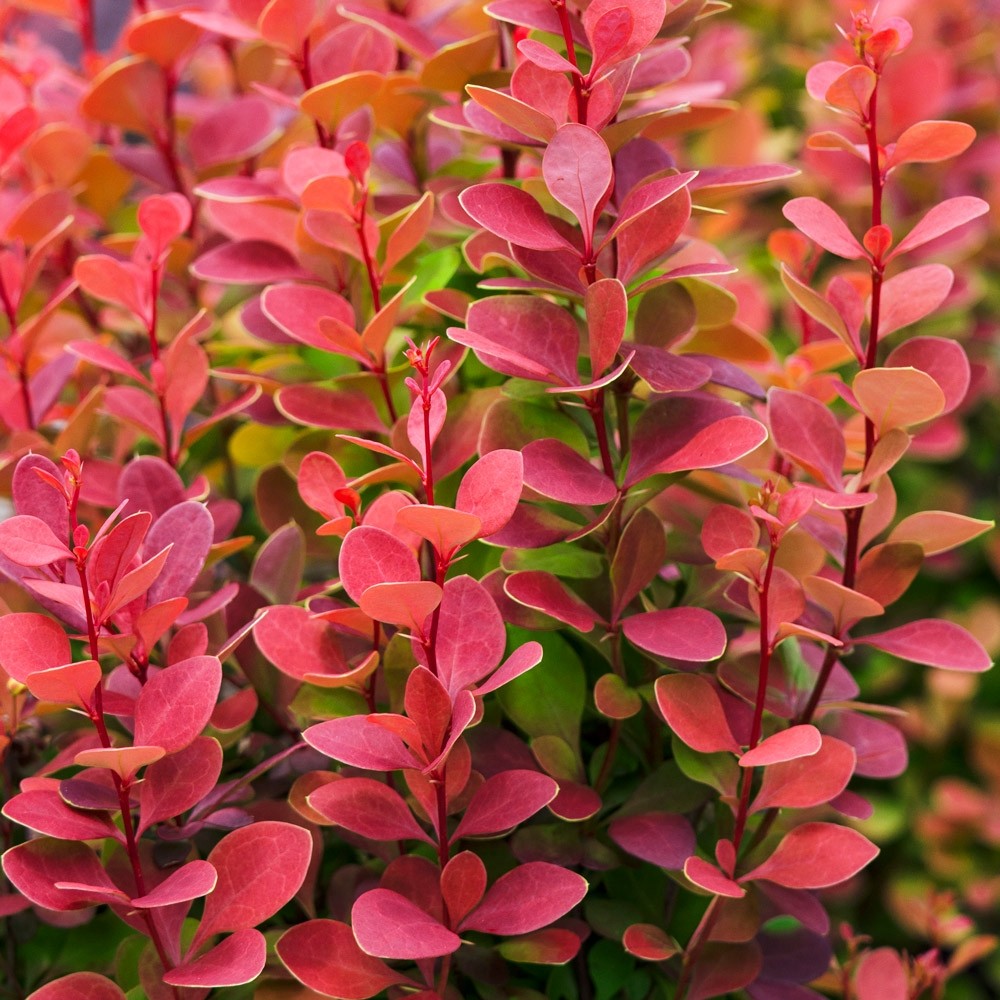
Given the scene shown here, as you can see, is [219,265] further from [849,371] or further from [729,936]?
[849,371]

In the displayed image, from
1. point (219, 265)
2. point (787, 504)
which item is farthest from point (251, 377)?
point (787, 504)

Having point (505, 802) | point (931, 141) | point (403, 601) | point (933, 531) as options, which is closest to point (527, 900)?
point (505, 802)

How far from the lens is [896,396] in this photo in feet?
1.61

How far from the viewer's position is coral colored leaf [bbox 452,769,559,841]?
1.59 feet

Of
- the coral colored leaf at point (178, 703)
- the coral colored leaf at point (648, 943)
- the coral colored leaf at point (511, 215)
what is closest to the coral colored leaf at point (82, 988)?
the coral colored leaf at point (178, 703)

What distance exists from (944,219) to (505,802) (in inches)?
12.5

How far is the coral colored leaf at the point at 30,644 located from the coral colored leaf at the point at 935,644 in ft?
1.14

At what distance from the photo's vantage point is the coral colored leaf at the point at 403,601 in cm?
42

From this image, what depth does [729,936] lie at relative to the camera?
21.2 inches

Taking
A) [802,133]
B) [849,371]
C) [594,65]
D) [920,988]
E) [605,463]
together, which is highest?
[594,65]

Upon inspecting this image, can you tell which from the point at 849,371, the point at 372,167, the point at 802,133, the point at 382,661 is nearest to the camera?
the point at 382,661

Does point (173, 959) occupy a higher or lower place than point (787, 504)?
lower

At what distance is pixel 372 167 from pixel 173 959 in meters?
0.48

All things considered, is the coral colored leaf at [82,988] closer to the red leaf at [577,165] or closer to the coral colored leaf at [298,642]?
the coral colored leaf at [298,642]
